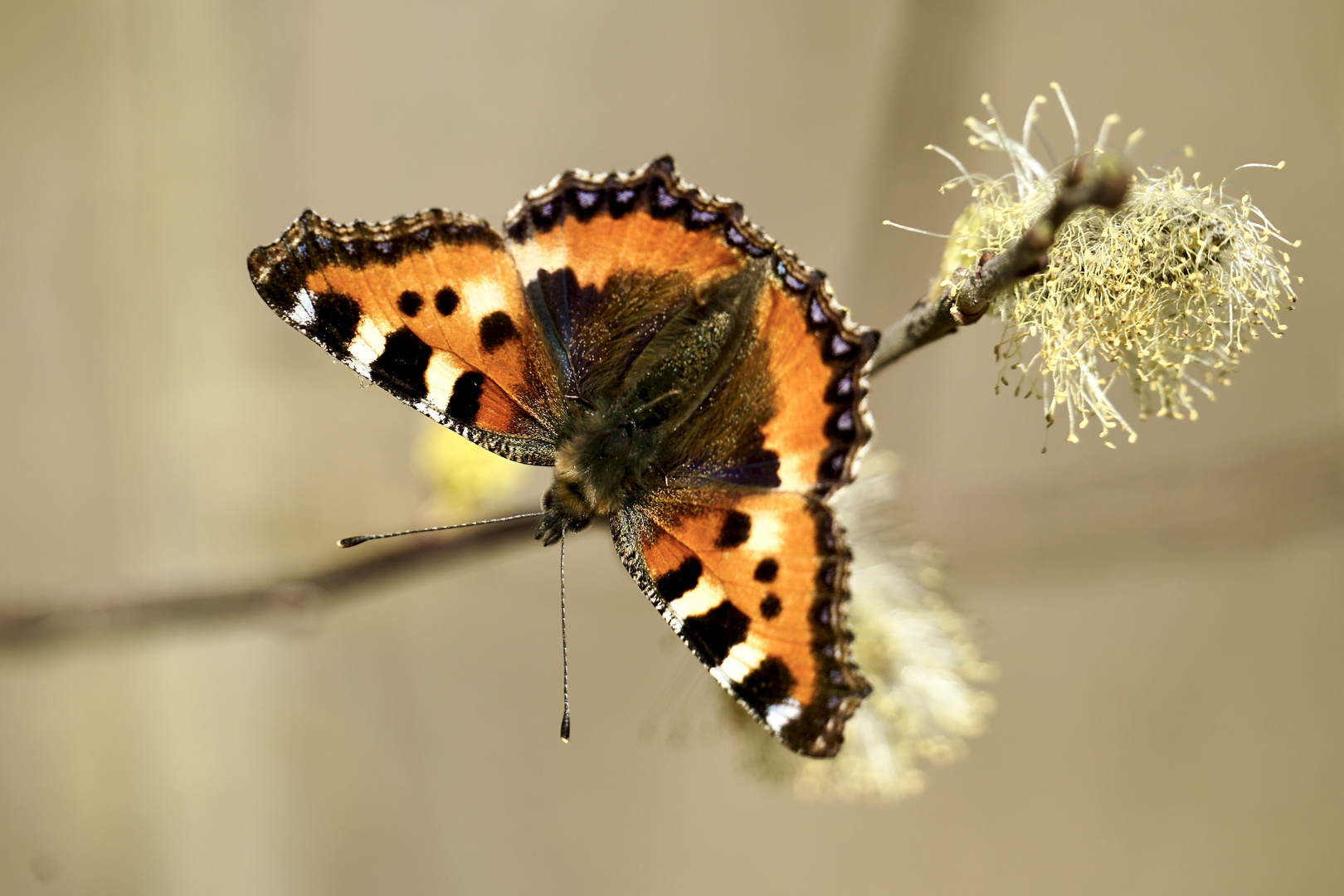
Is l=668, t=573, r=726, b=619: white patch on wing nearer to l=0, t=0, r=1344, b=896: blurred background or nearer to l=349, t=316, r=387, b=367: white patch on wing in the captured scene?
l=349, t=316, r=387, b=367: white patch on wing

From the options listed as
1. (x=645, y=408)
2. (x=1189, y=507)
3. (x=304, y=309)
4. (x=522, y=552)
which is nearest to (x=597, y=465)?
(x=645, y=408)

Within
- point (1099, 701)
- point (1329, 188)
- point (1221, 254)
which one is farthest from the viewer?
point (1099, 701)

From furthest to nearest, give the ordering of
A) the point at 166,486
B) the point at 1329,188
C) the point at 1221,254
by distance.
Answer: the point at 166,486 → the point at 1329,188 → the point at 1221,254

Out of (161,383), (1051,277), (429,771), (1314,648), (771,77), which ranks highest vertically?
(771,77)

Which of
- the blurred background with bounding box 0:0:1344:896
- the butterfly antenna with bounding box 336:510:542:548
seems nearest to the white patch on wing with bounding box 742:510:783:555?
the butterfly antenna with bounding box 336:510:542:548

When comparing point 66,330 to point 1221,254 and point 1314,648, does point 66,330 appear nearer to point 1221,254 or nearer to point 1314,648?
point 1221,254

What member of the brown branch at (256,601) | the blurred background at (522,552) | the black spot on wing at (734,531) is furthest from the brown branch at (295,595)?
the blurred background at (522,552)

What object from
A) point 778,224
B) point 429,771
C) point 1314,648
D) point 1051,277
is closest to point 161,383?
point 429,771

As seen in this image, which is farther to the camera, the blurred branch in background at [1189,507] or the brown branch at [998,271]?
the blurred branch in background at [1189,507]

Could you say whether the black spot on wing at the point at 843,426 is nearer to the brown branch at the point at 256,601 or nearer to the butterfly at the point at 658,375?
the butterfly at the point at 658,375
